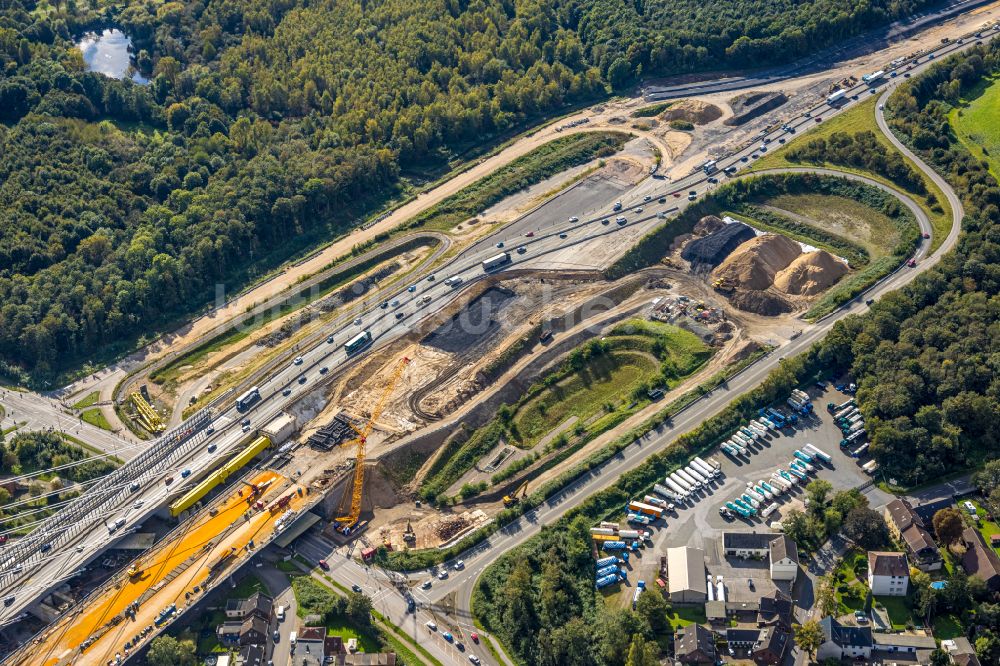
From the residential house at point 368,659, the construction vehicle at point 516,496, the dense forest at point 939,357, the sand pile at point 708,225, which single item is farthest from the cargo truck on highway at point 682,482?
the sand pile at point 708,225

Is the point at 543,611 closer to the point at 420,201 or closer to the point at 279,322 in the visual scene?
the point at 279,322

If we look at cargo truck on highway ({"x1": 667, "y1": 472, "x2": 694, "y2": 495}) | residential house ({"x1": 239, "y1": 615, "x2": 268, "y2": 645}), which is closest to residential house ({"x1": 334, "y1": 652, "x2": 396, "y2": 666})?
residential house ({"x1": 239, "y1": 615, "x2": 268, "y2": 645})

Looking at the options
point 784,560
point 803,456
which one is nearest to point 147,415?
point 784,560

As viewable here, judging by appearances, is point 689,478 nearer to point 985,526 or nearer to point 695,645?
point 695,645

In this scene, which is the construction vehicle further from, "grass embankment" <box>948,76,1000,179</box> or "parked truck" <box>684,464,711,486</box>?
"grass embankment" <box>948,76,1000,179</box>

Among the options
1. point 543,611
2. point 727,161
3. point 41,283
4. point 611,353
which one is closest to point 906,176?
point 727,161

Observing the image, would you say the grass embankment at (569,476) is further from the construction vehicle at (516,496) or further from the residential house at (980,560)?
the residential house at (980,560)
